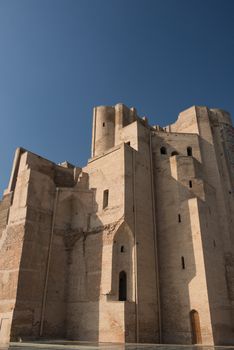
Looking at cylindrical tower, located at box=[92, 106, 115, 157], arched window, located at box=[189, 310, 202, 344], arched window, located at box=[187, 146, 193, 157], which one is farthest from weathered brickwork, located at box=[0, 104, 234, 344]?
cylindrical tower, located at box=[92, 106, 115, 157]

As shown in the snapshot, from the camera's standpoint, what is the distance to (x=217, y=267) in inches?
711

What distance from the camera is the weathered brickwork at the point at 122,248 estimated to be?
16.5 m

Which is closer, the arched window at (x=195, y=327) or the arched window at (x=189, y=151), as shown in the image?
the arched window at (x=195, y=327)

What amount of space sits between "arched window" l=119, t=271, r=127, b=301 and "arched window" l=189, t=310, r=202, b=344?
3.64 m

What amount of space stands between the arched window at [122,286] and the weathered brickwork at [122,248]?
5 cm

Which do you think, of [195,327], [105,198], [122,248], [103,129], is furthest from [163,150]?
[195,327]

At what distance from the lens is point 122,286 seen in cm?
1738

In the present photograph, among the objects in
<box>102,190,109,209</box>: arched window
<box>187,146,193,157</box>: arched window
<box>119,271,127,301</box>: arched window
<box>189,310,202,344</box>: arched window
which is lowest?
<box>189,310,202,344</box>: arched window

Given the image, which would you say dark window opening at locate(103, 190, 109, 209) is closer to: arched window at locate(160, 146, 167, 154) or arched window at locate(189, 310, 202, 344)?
arched window at locate(160, 146, 167, 154)

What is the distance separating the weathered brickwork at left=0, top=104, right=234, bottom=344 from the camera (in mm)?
16516

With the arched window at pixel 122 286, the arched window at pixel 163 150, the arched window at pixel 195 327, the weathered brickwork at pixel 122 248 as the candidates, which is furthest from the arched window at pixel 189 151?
the arched window at pixel 195 327

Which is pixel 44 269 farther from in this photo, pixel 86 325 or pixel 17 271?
pixel 86 325

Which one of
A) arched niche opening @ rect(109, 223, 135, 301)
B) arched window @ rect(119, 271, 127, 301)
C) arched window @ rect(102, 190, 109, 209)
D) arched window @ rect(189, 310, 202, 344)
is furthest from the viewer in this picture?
arched window @ rect(102, 190, 109, 209)

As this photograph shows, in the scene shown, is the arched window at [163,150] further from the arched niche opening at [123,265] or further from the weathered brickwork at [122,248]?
the arched niche opening at [123,265]
